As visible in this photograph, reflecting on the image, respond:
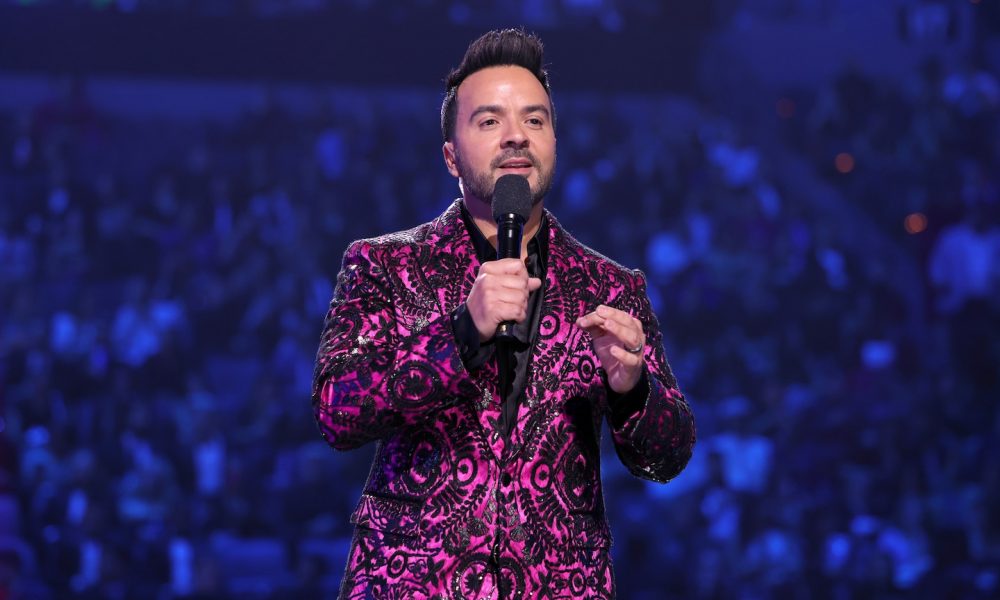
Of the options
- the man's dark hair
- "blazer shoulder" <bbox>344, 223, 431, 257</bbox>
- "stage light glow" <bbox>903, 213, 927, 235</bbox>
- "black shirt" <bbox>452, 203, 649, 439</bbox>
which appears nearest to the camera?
"black shirt" <bbox>452, 203, 649, 439</bbox>

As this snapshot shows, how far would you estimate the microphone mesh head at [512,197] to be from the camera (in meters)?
1.48

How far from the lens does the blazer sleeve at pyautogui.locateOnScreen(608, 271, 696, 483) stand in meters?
1.53

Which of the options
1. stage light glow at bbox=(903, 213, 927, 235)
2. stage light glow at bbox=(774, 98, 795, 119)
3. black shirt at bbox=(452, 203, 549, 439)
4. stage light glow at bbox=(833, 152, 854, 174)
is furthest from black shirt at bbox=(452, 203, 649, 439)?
stage light glow at bbox=(774, 98, 795, 119)

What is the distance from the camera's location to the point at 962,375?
6164mm

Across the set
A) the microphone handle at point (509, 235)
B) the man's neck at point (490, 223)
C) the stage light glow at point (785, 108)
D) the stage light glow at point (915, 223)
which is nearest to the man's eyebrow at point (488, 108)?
the man's neck at point (490, 223)

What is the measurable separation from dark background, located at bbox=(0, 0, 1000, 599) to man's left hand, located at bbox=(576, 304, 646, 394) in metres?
3.83

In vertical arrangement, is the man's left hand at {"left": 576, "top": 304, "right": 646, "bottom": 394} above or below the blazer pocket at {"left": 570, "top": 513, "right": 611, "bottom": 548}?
above

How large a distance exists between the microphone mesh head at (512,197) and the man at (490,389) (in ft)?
0.22

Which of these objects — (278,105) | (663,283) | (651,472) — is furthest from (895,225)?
(651,472)

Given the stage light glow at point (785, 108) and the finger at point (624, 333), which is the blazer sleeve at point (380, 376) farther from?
the stage light glow at point (785, 108)

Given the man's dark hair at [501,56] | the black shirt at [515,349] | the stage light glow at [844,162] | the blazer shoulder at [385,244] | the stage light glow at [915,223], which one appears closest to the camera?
the black shirt at [515,349]

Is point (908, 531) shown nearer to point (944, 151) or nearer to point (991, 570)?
point (991, 570)

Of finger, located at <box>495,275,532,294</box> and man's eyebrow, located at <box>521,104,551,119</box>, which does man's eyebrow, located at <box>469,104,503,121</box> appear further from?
finger, located at <box>495,275,532,294</box>

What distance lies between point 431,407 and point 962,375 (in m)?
5.42
